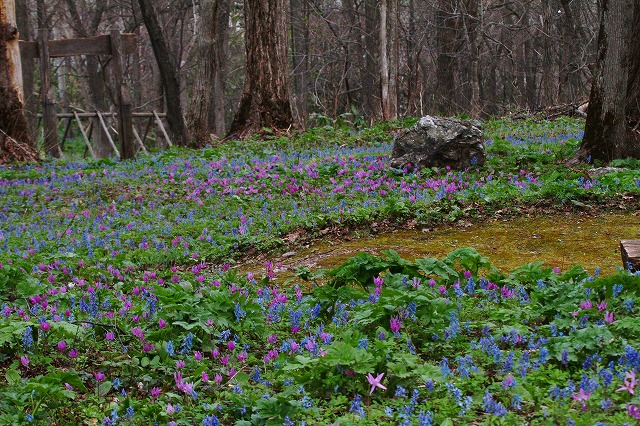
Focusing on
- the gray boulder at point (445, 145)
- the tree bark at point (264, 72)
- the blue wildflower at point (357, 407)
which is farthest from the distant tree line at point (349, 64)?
the blue wildflower at point (357, 407)

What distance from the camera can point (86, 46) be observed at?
14.9 m

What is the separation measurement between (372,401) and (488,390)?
54cm

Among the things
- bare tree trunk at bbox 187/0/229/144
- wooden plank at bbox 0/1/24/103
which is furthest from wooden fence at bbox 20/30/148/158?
bare tree trunk at bbox 187/0/229/144

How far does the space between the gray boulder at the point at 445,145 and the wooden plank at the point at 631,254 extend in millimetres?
5092

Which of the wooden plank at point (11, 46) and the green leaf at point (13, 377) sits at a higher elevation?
the wooden plank at point (11, 46)

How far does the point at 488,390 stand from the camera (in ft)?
10.3

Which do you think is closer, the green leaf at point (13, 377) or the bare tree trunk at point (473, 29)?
the green leaf at point (13, 377)

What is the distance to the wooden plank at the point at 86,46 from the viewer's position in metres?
14.7

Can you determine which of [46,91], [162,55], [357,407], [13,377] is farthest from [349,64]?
[357,407]

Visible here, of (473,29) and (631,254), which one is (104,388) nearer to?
(631,254)

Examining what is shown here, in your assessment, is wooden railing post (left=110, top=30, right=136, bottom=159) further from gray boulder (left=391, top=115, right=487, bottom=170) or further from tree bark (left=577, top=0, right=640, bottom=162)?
tree bark (left=577, top=0, right=640, bottom=162)

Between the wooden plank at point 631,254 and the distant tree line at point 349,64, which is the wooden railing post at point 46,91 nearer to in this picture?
the distant tree line at point 349,64

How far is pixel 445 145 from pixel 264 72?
700 cm

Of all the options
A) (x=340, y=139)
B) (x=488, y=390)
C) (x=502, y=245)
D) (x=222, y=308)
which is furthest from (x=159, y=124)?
(x=488, y=390)
